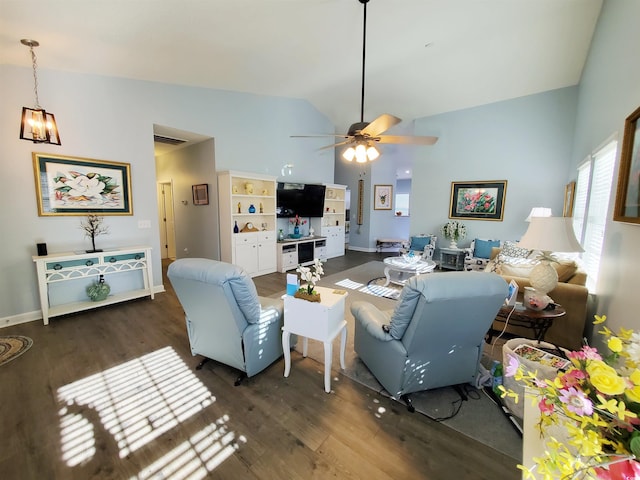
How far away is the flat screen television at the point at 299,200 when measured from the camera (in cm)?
601

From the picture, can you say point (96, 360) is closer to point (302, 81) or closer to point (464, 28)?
point (302, 81)

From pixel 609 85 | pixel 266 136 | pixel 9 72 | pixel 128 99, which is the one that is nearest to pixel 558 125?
pixel 609 85

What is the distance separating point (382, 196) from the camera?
8375 mm

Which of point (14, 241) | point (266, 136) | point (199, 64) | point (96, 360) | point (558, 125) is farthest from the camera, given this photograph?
point (266, 136)

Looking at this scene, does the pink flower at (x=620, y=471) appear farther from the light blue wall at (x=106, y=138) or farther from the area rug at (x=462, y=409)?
the light blue wall at (x=106, y=138)

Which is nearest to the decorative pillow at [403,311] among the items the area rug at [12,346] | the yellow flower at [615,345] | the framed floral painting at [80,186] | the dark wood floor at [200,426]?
the dark wood floor at [200,426]

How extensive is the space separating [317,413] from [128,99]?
4.77m

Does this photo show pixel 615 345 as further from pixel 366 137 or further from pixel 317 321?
pixel 366 137

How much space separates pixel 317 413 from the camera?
1.91 meters

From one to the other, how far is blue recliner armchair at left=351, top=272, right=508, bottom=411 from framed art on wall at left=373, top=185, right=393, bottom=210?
256 inches

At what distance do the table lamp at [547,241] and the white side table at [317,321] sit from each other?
178 centimetres

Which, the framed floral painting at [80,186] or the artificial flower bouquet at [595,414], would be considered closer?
the artificial flower bouquet at [595,414]

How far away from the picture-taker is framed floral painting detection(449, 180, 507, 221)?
558 centimetres

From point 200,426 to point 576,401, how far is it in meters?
2.05
